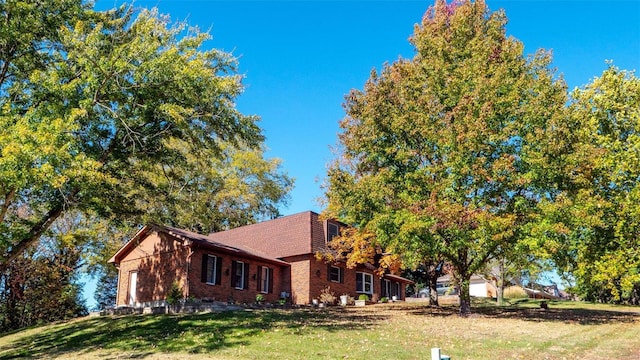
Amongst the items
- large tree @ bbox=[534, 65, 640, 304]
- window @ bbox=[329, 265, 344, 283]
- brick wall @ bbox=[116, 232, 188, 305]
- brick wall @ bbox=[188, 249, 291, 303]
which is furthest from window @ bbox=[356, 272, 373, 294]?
large tree @ bbox=[534, 65, 640, 304]

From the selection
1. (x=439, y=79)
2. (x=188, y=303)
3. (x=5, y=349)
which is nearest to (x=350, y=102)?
(x=439, y=79)

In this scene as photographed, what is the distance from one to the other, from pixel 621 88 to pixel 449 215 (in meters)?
10.4

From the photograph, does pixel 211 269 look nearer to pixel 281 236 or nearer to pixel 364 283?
pixel 281 236

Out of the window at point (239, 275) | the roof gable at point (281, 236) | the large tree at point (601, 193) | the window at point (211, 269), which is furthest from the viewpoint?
the roof gable at point (281, 236)

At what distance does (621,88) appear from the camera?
21.9 m

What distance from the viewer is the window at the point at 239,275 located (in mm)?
28641

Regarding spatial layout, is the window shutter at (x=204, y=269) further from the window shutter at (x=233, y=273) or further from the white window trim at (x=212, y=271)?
the window shutter at (x=233, y=273)

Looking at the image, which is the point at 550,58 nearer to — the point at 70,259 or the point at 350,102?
the point at 350,102

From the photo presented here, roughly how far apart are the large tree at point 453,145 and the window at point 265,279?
8.96 meters

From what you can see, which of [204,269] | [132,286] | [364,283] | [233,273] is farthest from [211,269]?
[364,283]

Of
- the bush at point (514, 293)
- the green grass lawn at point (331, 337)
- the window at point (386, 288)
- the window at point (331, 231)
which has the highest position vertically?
the window at point (331, 231)

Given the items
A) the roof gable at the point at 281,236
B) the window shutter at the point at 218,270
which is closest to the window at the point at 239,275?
the window shutter at the point at 218,270

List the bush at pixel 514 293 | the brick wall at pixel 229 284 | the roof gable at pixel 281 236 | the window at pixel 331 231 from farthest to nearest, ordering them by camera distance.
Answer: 1. the bush at pixel 514 293
2. the window at pixel 331 231
3. the roof gable at pixel 281 236
4. the brick wall at pixel 229 284

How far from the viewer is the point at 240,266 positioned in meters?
29.3
